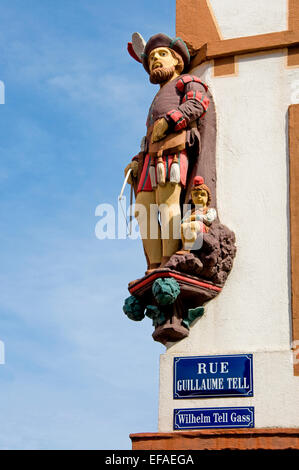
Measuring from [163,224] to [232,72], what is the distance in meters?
1.77

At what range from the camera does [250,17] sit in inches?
408

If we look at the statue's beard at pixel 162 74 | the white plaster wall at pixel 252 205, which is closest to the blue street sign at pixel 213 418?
the white plaster wall at pixel 252 205

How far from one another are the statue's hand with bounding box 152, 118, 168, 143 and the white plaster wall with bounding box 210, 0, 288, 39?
1.27 m

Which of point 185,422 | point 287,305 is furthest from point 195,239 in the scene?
point 185,422

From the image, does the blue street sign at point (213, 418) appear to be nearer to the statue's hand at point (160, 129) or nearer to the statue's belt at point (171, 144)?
the statue's belt at point (171, 144)

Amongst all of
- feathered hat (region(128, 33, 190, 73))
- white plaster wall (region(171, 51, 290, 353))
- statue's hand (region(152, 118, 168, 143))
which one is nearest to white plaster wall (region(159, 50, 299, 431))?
white plaster wall (region(171, 51, 290, 353))

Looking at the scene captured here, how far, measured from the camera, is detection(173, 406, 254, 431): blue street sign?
342 inches

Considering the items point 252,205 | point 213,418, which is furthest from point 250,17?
point 213,418

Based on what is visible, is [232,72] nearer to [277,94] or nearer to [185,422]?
[277,94]

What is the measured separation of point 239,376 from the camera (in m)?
8.88

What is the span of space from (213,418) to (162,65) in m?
3.66

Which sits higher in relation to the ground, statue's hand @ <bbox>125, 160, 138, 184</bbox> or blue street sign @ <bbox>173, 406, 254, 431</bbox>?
statue's hand @ <bbox>125, 160, 138, 184</bbox>

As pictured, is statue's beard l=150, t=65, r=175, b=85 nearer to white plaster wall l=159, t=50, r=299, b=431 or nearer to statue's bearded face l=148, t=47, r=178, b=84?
statue's bearded face l=148, t=47, r=178, b=84

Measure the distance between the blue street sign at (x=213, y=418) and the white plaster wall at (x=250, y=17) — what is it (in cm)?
386
